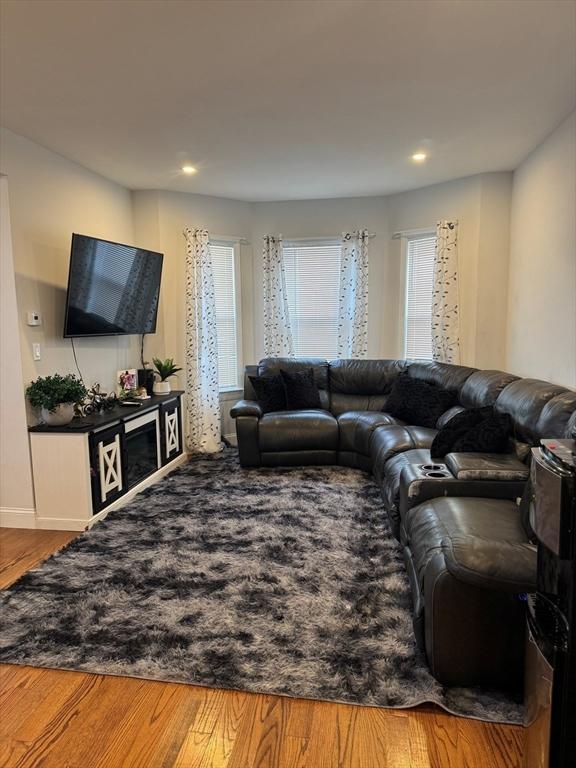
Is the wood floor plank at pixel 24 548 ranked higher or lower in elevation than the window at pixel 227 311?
lower

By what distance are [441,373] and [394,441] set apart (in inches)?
47.6

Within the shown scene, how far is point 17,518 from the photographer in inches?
132

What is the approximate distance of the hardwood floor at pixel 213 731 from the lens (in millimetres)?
1529

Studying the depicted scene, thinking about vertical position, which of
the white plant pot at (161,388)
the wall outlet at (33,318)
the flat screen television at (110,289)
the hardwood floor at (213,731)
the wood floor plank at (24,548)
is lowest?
the hardwood floor at (213,731)

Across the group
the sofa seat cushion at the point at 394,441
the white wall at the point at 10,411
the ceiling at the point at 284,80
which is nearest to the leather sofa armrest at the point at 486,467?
the sofa seat cushion at the point at 394,441

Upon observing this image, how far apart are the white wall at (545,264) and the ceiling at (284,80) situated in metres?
0.23

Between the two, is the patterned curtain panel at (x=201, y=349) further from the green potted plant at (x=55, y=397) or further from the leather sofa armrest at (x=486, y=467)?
the leather sofa armrest at (x=486, y=467)

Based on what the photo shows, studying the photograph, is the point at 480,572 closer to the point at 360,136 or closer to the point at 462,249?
the point at 360,136

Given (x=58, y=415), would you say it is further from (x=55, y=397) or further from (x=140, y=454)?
(x=140, y=454)

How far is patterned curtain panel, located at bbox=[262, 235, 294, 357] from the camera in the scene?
546 cm

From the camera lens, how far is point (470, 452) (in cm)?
278

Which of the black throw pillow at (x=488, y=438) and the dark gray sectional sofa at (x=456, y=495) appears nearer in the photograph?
the dark gray sectional sofa at (x=456, y=495)

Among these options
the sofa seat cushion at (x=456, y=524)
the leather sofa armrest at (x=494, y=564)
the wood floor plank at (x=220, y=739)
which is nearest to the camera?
the wood floor plank at (x=220, y=739)

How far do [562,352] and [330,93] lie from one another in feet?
7.45
